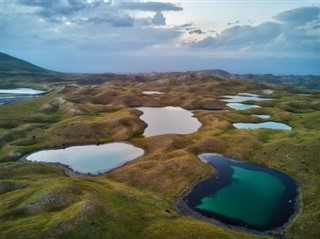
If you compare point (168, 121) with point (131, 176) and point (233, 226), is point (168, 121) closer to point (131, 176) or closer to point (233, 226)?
point (131, 176)

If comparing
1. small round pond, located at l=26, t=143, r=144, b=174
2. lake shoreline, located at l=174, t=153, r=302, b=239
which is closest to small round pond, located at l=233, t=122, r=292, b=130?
small round pond, located at l=26, t=143, r=144, b=174

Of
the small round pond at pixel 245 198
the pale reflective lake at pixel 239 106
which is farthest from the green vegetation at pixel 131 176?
the pale reflective lake at pixel 239 106

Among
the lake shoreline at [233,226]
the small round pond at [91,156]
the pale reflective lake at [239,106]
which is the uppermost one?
the pale reflective lake at [239,106]

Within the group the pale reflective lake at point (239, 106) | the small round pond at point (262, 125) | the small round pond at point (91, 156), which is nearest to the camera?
the small round pond at point (91, 156)

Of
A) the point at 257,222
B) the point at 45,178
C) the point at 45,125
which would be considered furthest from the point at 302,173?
the point at 45,125

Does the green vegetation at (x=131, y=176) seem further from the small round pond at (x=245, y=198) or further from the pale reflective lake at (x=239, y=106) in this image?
the pale reflective lake at (x=239, y=106)

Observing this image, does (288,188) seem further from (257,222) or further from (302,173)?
(257,222)
